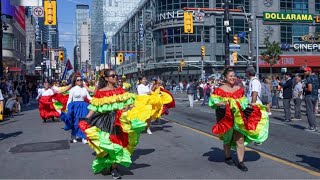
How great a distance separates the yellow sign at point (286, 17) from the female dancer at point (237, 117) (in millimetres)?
62628

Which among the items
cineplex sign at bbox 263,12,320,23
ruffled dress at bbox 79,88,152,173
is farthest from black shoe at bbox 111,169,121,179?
cineplex sign at bbox 263,12,320,23

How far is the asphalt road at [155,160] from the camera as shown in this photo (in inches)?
277

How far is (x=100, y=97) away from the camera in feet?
22.9

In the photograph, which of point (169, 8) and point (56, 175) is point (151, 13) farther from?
point (56, 175)

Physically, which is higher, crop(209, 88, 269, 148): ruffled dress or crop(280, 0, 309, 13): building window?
crop(280, 0, 309, 13): building window

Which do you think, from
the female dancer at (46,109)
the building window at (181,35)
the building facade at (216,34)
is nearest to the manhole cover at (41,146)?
the female dancer at (46,109)

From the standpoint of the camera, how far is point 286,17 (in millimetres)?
68000

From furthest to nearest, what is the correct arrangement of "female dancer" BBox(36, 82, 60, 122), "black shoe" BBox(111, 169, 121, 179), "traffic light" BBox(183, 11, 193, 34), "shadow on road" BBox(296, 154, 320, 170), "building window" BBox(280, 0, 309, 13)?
"building window" BBox(280, 0, 309, 13)
"traffic light" BBox(183, 11, 193, 34)
"female dancer" BBox(36, 82, 60, 122)
"shadow on road" BBox(296, 154, 320, 170)
"black shoe" BBox(111, 169, 121, 179)

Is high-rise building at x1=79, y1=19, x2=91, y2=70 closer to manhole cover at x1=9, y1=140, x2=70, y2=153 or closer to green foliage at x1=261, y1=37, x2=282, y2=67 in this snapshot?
green foliage at x1=261, y1=37, x2=282, y2=67

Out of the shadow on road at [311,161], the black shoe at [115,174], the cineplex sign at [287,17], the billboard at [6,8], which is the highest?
the cineplex sign at [287,17]

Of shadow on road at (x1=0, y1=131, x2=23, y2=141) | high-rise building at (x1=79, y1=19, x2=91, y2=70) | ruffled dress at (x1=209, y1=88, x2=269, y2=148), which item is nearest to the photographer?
ruffled dress at (x1=209, y1=88, x2=269, y2=148)

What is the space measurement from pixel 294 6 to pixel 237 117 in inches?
2645

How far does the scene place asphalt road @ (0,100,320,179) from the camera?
7.04 metres

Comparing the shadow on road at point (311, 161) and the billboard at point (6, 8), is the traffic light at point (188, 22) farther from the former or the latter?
the billboard at point (6, 8)
